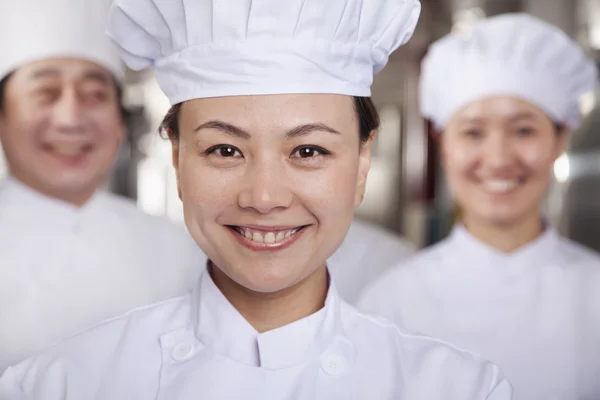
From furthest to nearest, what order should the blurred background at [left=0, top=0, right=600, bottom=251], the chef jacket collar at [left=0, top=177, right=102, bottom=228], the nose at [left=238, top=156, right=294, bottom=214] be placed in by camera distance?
1. the blurred background at [left=0, top=0, right=600, bottom=251]
2. the chef jacket collar at [left=0, top=177, right=102, bottom=228]
3. the nose at [left=238, top=156, right=294, bottom=214]

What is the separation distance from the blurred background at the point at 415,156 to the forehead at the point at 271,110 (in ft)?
1.93

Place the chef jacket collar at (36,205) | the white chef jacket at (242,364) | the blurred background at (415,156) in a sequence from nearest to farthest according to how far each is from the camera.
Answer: the white chef jacket at (242,364), the chef jacket collar at (36,205), the blurred background at (415,156)

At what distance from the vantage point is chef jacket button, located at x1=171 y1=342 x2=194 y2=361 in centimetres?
105

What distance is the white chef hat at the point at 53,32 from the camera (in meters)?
1.52

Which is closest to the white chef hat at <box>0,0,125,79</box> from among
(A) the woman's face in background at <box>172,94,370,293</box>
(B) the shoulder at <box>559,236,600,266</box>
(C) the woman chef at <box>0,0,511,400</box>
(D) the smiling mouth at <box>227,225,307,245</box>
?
(C) the woman chef at <box>0,0,511,400</box>

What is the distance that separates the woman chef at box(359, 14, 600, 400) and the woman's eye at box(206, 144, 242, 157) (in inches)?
29.3

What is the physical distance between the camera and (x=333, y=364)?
104 centimetres

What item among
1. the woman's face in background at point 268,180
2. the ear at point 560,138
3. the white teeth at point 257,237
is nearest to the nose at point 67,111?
the woman's face in background at point 268,180

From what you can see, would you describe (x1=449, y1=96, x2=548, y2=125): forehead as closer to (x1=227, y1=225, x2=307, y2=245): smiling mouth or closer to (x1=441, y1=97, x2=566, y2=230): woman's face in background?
(x1=441, y1=97, x2=566, y2=230): woman's face in background

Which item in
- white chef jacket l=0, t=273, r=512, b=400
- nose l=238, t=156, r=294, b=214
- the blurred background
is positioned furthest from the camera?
the blurred background

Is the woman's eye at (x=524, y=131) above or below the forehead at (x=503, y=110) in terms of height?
below

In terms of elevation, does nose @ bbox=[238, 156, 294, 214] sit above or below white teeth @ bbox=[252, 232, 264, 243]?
above

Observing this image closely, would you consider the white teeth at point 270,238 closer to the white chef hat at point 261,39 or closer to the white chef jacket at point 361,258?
the white chef hat at point 261,39

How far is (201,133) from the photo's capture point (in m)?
0.97
